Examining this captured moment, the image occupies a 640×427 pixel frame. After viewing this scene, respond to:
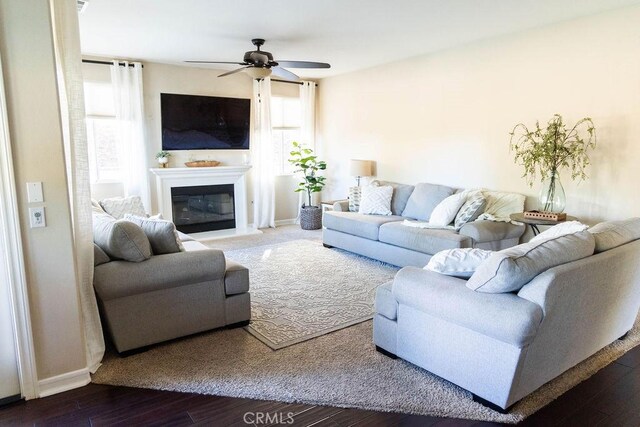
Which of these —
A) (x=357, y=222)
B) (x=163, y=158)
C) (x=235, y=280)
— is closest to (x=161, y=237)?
(x=235, y=280)

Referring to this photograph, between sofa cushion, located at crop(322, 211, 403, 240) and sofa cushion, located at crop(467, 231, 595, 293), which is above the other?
sofa cushion, located at crop(467, 231, 595, 293)

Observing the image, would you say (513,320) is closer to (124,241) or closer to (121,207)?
(124,241)

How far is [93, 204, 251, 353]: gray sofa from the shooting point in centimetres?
278

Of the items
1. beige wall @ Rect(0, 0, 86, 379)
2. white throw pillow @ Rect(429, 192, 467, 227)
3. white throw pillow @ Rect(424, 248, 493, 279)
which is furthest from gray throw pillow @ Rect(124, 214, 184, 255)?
white throw pillow @ Rect(429, 192, 467, 227)

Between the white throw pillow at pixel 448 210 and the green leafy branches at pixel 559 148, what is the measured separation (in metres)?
0.75

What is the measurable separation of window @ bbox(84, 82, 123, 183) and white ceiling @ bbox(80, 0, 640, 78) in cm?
51

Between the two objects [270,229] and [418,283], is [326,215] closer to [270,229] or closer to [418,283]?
[270,229]

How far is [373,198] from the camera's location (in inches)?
227

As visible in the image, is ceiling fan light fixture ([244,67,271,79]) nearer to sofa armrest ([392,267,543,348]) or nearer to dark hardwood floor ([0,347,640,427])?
sofa armrest ([392,267,543,348])

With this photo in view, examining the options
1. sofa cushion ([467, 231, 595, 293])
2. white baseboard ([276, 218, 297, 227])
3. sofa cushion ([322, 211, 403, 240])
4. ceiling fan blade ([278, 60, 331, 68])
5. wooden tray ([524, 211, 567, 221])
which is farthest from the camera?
white baseboard ([276, 218, 297, 227])

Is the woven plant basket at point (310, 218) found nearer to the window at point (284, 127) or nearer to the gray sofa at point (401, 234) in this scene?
the window at point (284, 127)

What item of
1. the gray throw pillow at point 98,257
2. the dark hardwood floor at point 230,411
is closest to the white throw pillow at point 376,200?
the dark hardwood floor at point 230,411

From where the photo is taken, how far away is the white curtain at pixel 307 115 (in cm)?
751

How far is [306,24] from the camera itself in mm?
4191
